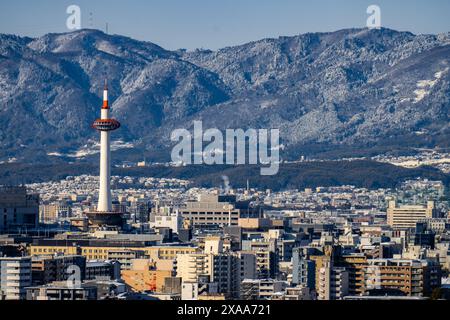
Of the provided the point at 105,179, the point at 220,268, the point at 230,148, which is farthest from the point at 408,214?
the point at 230,148

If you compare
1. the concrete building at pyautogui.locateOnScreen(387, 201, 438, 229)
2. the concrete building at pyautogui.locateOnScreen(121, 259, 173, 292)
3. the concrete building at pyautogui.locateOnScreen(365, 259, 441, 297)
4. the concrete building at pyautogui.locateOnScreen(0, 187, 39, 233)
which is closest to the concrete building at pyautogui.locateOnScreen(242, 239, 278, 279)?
the concrete building at pyautogui.locateOnScreen(121, 259, 173, 292)

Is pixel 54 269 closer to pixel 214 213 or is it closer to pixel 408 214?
pixel 214 213

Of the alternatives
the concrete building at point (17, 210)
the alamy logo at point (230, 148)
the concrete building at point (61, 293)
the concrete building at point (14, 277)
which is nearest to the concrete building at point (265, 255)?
the concrete building at point (14, 277)

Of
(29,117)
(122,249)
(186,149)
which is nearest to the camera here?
(122,249)

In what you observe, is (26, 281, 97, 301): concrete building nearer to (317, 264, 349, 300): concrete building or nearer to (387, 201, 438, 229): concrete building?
(317, 264, 349, 300): concrete building

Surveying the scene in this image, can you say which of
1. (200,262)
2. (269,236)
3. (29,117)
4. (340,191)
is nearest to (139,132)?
(29,117)

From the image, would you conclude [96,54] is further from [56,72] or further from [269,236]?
[269,236]
